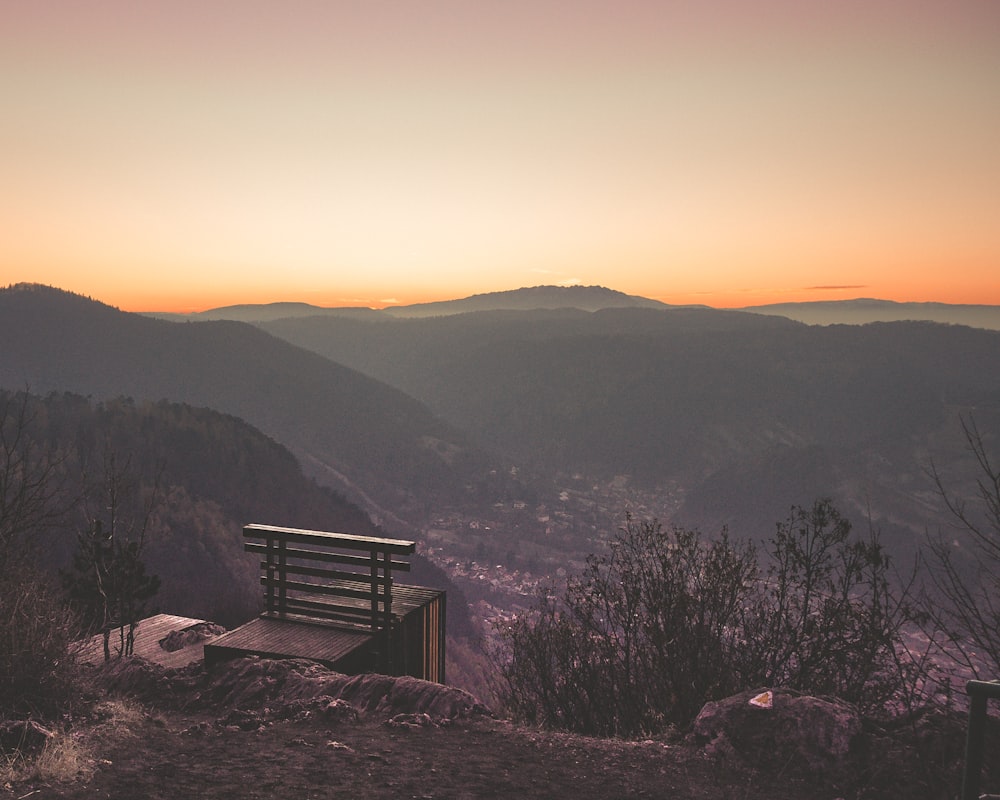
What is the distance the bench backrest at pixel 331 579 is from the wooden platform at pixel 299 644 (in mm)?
206

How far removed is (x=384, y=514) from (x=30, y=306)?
135 metres

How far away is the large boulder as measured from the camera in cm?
538

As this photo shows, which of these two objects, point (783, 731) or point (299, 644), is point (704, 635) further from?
point (299, 644)

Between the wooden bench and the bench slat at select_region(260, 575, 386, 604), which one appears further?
the bench slat at select_region(260, 575, 386, 604)

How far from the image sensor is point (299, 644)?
8523 mm

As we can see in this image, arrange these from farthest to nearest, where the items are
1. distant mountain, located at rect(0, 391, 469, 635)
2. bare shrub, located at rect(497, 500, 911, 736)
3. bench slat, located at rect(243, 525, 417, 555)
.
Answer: distant mountain, located at rect(0, 391, 469, 635) → bench slat, located at rect(243, 525, 417, 555) → bare shrub, located at rect(497, 500, 911, 736)

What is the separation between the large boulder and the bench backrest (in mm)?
4188

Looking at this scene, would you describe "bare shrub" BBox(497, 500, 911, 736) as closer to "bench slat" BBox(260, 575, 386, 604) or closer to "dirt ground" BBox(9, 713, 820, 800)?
"dirt ground" BBox(9, 713, 820, 800)

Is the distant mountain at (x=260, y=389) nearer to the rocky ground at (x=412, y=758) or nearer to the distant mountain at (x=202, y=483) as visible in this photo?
the distant mountain at (x=202, y=483)

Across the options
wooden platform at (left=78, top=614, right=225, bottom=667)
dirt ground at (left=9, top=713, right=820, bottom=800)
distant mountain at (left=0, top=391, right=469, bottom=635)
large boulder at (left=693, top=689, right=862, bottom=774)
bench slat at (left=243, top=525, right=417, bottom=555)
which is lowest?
distant mountain at (left=0, top=391, right=469, bottom=635)

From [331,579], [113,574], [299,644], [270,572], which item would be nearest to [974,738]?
[299,644]

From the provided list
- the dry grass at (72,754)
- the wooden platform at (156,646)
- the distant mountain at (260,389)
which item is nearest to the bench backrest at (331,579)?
the wooden platform at (156,646)

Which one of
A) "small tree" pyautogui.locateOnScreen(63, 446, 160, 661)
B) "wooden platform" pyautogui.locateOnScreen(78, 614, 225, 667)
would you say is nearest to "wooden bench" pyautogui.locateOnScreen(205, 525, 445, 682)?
"wooden platform" pyautogui.locateOnScreen(78, 614, 225, 667)

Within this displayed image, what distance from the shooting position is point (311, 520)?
97562mm
